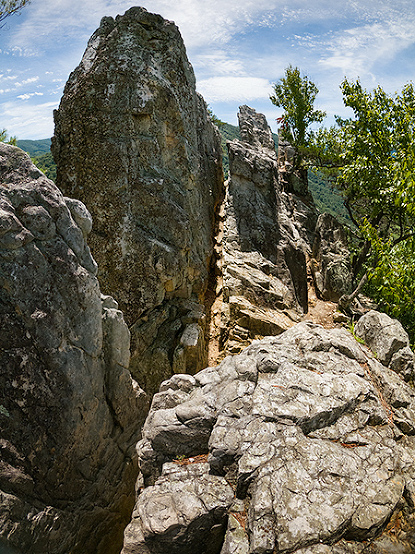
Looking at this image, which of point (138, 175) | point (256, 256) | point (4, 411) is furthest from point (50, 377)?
point (256, 256)

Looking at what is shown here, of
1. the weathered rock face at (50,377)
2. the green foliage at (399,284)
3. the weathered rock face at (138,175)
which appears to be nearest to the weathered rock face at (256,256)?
the weathered rock face at (138,175)

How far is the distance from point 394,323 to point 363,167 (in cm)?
1095

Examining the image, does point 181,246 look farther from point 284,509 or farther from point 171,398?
point 284,509

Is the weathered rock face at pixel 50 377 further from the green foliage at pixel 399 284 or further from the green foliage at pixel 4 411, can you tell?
the green foliage at pixel 399 284

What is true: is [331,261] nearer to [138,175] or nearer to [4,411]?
[138,175]

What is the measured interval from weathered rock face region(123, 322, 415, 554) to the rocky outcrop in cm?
98

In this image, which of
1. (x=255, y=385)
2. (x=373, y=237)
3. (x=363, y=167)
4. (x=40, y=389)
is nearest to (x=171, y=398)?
(x=255, y=385)

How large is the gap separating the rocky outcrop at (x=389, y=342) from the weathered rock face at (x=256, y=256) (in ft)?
21.0

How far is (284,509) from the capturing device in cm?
504

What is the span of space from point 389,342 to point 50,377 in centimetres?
800

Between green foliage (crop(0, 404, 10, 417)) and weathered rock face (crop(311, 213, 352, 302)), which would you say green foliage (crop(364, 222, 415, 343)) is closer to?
weathered rock face (crop(311, 213, 352, 302))

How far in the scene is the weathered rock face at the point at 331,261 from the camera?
2202 centimetres

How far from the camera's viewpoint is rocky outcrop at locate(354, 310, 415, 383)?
28.8 feet

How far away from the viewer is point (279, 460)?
5664mm
